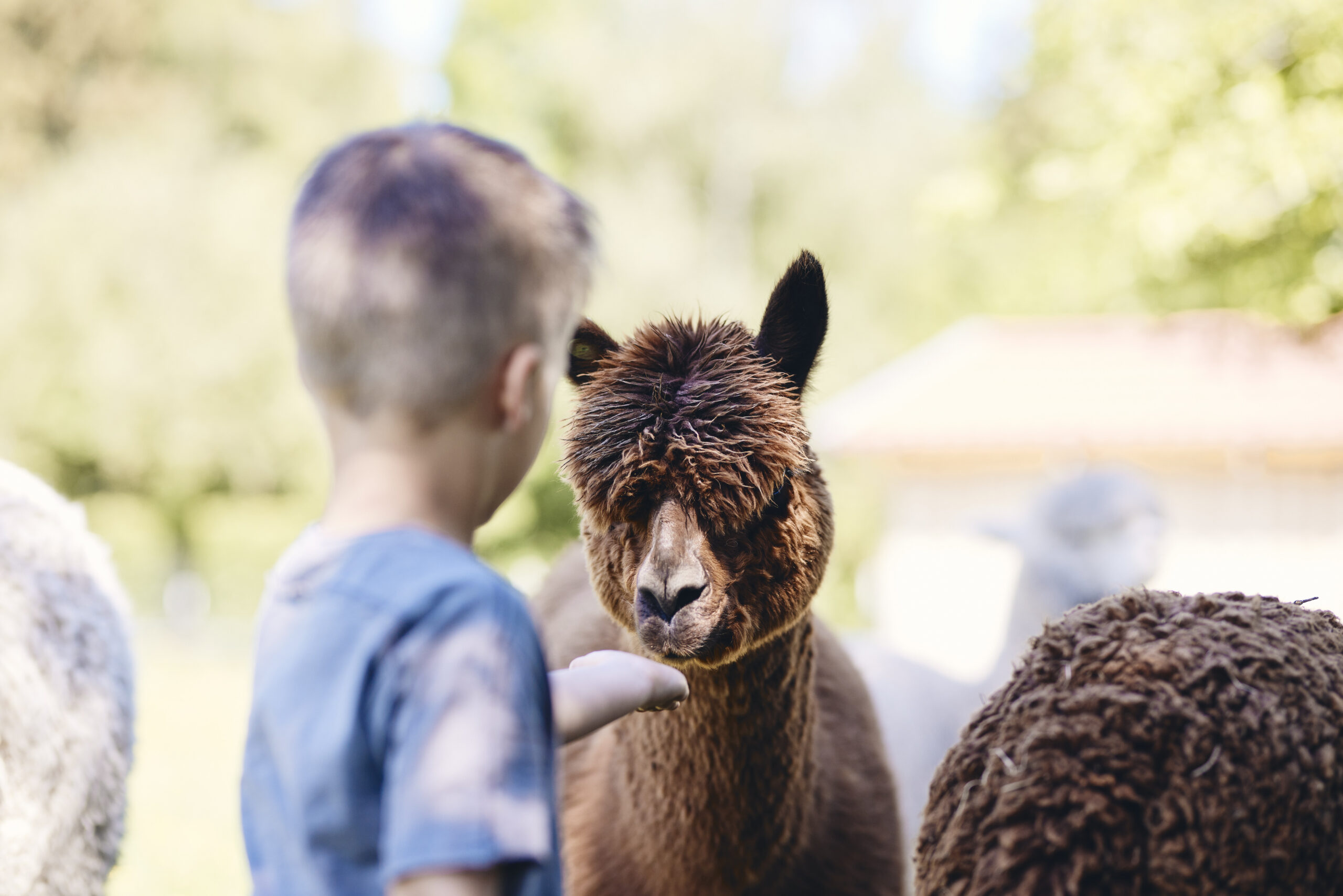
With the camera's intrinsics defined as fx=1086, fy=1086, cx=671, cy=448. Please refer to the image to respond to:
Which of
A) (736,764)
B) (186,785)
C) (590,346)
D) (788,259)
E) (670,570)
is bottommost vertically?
(186,785)

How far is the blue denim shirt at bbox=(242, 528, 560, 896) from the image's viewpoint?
1113 mm

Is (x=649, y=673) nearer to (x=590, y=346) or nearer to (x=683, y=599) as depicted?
(x=683, y=599)

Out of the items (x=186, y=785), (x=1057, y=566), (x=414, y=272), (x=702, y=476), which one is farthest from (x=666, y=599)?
(x=186, y=785)

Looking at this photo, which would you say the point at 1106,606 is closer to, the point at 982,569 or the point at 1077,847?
the point at 1077,847

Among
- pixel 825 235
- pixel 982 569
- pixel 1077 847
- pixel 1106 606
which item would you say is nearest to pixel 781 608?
pixel 1106 606

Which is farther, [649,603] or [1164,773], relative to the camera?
[649,603]

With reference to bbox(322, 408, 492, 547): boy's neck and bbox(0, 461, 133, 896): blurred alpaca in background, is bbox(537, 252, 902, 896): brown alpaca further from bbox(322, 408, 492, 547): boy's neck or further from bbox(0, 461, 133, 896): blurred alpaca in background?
bbox(0, 461, 133, 896): blurred alpaca in background

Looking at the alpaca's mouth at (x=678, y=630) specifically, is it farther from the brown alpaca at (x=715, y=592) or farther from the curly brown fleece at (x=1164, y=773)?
the curly brown fleece at (x=1164, y=773)

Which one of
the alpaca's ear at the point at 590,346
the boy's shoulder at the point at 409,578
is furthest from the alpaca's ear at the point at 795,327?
the boy's shoulder at the point at 409,578

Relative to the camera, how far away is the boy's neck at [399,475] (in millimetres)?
1229

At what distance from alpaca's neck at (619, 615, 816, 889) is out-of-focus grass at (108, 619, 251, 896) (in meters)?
1.56

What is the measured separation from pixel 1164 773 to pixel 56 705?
2512 millimetres

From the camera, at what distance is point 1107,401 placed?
50.2ft

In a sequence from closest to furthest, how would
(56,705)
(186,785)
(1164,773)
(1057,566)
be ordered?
(1164,773) < (56,705) < (1057,566) < (186,785)
